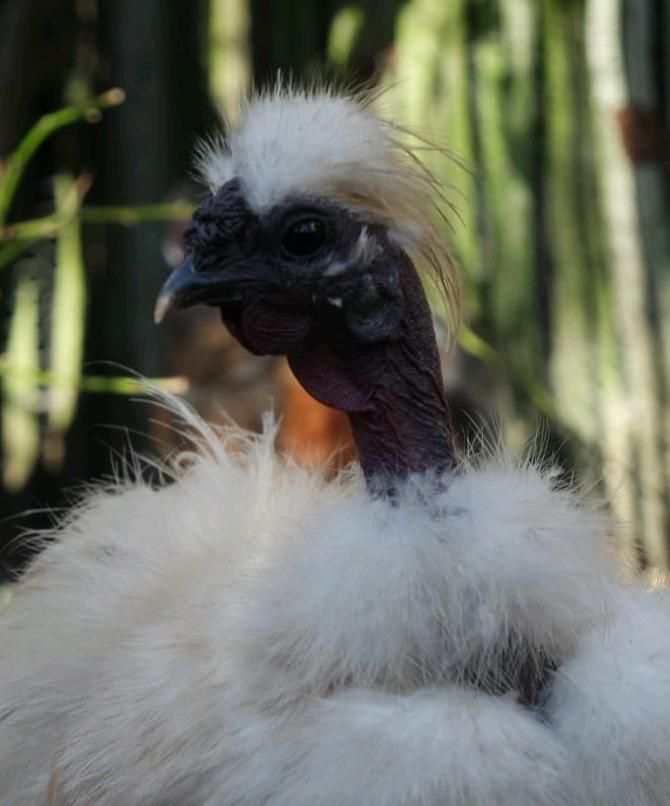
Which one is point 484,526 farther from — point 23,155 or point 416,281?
point 23,155

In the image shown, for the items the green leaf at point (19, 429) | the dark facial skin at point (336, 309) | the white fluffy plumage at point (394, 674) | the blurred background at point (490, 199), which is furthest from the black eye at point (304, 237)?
the green leaf at point (19, 429)

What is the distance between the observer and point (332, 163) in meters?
1.31

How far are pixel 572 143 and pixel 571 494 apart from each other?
6.38 ft

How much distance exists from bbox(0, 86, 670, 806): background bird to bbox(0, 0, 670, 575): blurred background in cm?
158

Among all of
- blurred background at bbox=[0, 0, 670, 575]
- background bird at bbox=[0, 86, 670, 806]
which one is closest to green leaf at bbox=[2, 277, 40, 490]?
blurred background at bbox=[0, 0, 670, 575]

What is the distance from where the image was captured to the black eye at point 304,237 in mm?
1319

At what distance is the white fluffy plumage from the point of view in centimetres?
122

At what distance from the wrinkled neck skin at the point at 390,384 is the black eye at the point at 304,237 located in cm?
8

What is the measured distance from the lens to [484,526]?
1.30 meters

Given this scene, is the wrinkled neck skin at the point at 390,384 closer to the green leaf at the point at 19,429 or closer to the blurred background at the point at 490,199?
the blurred background at the point at 490,199

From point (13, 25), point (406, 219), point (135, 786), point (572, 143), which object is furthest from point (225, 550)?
point (572, 143)

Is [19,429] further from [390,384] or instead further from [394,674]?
[394,674]

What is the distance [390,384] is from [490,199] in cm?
189

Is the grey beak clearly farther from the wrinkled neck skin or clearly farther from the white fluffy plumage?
the white fluffy plumage
